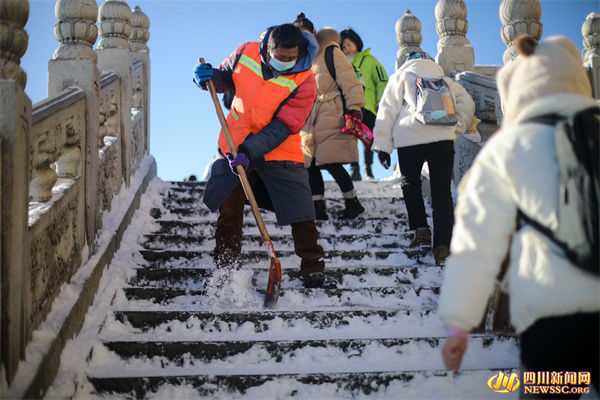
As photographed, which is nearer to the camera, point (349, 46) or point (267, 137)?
point (267, 137)

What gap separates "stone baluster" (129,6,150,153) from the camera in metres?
8.77

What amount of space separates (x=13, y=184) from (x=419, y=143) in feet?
11.9

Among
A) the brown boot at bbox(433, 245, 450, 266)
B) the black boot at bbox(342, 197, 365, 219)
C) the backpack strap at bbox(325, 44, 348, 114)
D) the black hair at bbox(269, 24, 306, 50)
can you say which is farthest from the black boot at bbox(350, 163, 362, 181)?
the black hair at bbox(269, 24, 306, 50)

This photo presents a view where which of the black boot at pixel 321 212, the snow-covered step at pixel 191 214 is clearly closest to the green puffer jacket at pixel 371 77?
the snow-covered step at pixel 191 214

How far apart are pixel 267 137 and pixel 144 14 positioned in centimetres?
506

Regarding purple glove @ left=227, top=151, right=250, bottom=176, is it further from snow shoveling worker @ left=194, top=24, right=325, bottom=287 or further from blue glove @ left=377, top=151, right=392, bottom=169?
blue glove @ left=377, top=151, right=392, bottom=169

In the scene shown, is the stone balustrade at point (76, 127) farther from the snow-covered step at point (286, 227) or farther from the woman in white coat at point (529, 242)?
the woman in white coat at point (529, 242)

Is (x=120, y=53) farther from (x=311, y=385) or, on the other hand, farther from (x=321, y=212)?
(x=311, y=385)

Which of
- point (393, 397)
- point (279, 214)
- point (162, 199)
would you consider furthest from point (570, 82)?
point (162, 199)

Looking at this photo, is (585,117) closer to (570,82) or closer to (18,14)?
(570,82)

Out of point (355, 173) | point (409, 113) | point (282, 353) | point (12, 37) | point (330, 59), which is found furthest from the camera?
point (355, 173)

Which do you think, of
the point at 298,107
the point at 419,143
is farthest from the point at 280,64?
the point at 419,143

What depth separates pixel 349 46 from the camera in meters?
8.16

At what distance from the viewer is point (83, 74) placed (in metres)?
5.16
